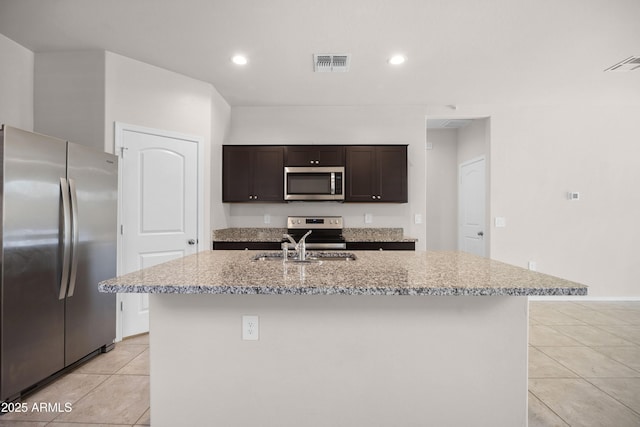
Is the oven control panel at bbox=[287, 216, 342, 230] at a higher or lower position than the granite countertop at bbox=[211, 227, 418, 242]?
higher

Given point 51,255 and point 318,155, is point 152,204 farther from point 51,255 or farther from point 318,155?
point 318,155

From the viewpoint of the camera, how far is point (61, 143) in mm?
2383

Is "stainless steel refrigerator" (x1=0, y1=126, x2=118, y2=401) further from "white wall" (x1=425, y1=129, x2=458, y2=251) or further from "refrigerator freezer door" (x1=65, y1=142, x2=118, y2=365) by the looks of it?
"white wall" (x1=425, y1=129, x2=458, y2=251)

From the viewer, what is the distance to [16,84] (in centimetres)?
293

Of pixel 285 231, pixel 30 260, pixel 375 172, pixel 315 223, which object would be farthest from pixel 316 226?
pixel 30 260

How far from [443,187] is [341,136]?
7.94 ft

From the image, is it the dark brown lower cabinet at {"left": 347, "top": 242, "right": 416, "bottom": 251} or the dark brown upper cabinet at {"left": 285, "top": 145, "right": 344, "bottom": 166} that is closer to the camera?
the dark brown lower cabinet at {"left": 347, "top": 242, "right": 416, "bottom": 251}

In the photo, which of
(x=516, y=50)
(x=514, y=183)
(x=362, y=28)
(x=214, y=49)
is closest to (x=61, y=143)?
(x=214, y=49)

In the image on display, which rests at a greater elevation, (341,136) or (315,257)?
(341,136)

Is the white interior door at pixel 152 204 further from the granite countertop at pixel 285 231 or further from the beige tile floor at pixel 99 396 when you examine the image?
the granite countertop at pixel 285 231

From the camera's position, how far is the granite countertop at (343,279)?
136 cm

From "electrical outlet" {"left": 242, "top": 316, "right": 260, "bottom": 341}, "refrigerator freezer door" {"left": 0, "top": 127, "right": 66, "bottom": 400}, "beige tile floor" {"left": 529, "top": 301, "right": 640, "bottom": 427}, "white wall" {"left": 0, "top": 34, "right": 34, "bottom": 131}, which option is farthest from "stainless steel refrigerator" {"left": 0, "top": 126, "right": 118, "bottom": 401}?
"beige tile floor" {"left": 529, "top": 301, "right": 640, "bottom": 427}

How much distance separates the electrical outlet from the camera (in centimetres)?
164

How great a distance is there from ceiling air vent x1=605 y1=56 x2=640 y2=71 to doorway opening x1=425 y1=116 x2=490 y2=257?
1.73 m
